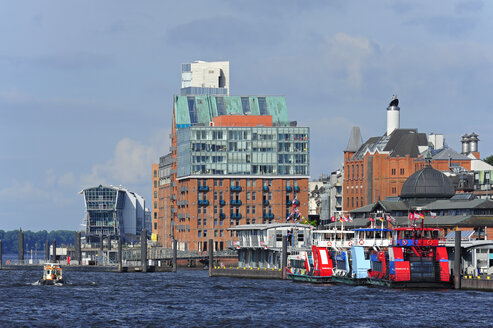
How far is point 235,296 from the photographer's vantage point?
468ft

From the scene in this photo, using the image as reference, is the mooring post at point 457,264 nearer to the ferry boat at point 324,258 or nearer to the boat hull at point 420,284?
the boat hull at point 420,284

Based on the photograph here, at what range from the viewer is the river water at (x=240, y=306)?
11038cm

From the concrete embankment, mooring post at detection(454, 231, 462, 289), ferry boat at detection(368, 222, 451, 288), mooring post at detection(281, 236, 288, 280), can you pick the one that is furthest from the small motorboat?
the concrete embankment

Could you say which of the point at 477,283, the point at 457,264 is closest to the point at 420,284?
the point at 457,264

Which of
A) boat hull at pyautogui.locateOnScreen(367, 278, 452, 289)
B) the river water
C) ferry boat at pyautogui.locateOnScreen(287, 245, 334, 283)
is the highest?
ferry boat at pyautogui.locateOnScreen(287, 245, 334, 283)

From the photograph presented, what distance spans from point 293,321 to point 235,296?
3128cm

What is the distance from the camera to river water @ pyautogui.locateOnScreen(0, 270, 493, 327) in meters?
110

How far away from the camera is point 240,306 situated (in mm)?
127500

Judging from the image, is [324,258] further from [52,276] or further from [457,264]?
[52,276]

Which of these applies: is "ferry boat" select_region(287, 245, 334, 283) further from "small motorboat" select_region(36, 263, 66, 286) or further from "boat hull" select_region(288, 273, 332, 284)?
"small motorboat" select_region(36, 263, 66, 286)

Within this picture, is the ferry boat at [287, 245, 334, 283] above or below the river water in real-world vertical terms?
above

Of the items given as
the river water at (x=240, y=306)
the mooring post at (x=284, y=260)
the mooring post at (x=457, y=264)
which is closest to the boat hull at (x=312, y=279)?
the river water at (x=240, y=306)

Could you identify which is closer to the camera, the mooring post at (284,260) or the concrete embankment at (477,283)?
the concrete embankment at (477,283)

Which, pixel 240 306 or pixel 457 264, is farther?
pixel 457 264
